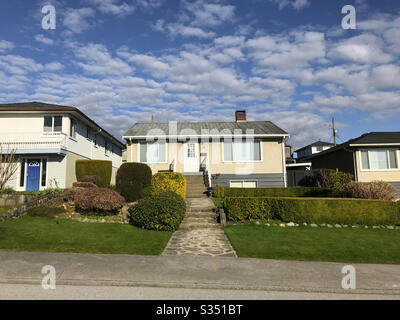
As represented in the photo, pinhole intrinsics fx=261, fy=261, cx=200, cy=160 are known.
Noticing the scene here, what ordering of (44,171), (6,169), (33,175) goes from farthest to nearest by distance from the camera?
1. (44,171)
2. (33,175)
3. (6,169)

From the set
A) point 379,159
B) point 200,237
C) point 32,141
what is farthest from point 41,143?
point 379,159

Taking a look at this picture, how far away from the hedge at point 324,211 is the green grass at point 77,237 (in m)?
3.65

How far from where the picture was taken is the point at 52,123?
1816cm

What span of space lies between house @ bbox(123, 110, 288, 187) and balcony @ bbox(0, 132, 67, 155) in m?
4.49

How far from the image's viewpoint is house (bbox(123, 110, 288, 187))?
1984 cm

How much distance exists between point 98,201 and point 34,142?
9224mm

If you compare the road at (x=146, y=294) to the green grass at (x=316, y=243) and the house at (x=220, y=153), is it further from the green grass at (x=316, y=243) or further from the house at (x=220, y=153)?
the house at (x=220, y=153)

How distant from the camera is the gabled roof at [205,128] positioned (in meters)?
20.3

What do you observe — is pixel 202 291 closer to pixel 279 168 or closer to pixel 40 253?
pixel 40 253

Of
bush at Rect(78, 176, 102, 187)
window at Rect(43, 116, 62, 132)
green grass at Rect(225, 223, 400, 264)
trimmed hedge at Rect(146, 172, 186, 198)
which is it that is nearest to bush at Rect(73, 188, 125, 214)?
trimmed hedge at Rect(146, 172, 186, 198)

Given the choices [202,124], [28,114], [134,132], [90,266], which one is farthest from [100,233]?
[202,124]

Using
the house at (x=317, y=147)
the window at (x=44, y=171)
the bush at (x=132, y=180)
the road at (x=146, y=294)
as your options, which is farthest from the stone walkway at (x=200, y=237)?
the house at (x=317, y=147)

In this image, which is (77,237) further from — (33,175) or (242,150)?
(242,150)

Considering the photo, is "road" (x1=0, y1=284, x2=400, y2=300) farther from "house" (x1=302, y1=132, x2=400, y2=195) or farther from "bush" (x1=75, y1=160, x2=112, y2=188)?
"house" (x1=302, y1=132, x2=400, y2=195)
